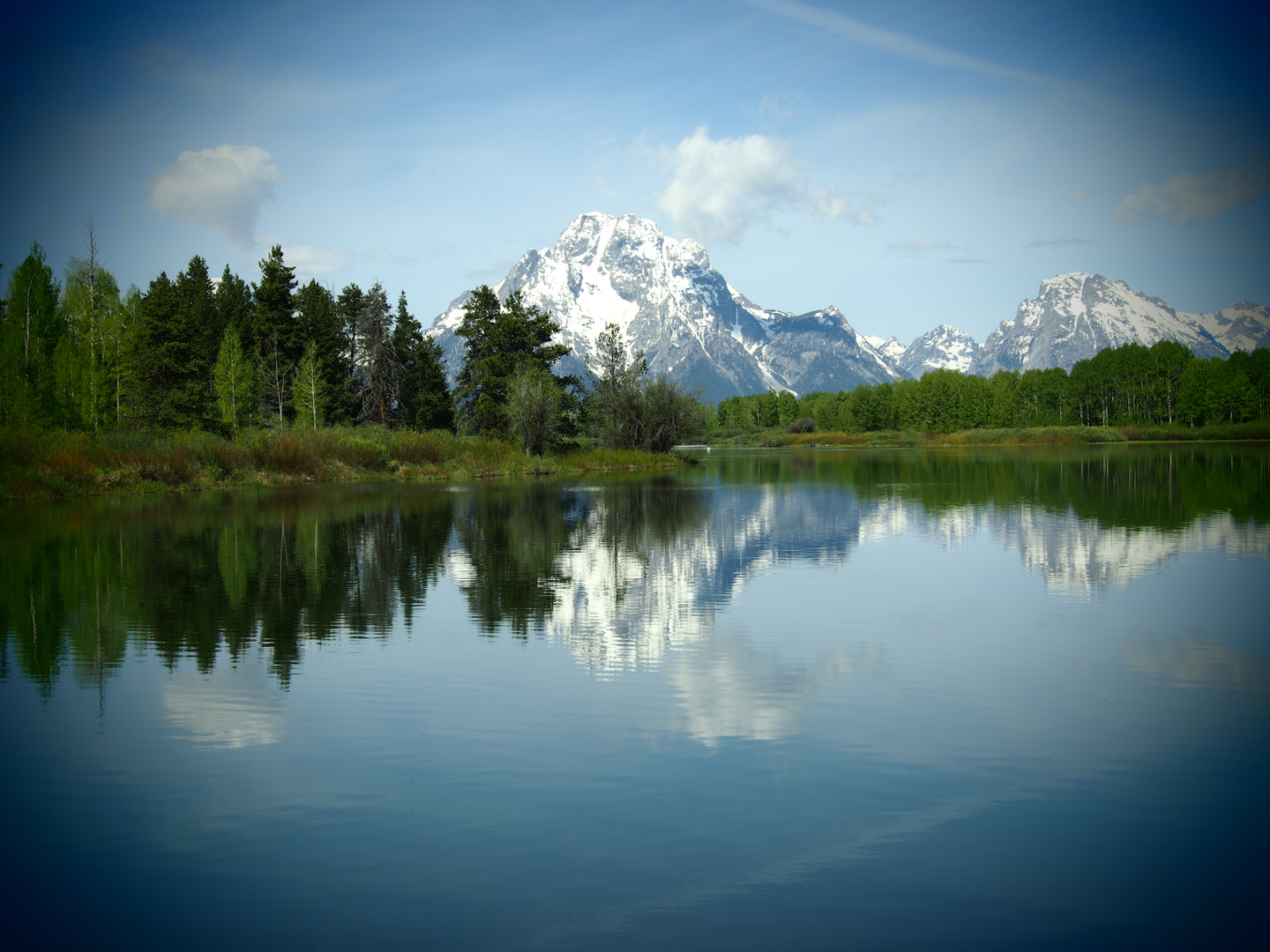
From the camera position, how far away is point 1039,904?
5215 millimetres

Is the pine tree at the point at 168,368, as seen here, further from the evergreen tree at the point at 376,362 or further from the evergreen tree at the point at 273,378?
the evergreen tree at the point at 376,362

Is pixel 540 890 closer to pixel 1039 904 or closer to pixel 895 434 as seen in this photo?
pixel 1039 904

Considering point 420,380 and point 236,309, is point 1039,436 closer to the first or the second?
point 420,380

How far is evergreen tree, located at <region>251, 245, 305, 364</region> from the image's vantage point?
66.4 metres

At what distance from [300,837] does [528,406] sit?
56952 millimetres

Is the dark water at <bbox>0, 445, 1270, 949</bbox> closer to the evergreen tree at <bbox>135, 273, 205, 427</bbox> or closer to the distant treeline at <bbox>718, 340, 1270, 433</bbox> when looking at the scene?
the evergreen tree at <bbox>135, 273, 205, 427</bbox>

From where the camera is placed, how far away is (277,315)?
66.8 m

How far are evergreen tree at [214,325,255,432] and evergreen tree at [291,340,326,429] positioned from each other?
314 centimetres

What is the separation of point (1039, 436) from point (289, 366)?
95058mm

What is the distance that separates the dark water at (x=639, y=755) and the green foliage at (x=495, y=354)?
51279 mm

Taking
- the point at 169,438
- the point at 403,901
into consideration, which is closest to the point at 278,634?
the point at 403,901

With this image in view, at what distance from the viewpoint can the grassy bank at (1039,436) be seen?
107875mm

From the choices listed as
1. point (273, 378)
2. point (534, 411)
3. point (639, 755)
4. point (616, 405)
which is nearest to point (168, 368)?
point (273, 378)

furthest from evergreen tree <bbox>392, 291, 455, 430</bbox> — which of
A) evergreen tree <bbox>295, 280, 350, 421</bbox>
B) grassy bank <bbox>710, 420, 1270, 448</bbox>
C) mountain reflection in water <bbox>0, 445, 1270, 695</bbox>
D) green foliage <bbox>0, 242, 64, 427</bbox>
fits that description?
grassy bank <bbox>710, 420, 1270, 448</bbox>
